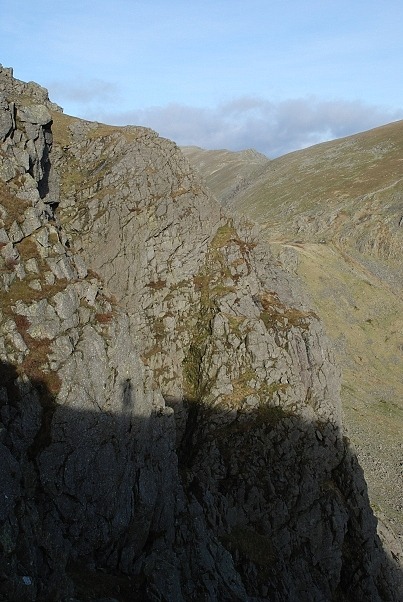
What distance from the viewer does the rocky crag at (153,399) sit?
23.0 metres

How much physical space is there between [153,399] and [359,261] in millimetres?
86175

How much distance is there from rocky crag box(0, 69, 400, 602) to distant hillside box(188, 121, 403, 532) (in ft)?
62.9

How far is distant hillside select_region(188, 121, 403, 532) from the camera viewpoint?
205 ft

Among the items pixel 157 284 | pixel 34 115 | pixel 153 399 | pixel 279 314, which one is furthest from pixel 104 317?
pixel 34 115

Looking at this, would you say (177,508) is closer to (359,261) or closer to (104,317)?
(104,317)

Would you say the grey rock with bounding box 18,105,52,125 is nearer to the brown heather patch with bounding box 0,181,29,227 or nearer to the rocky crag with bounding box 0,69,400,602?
the rocky crag with bounding box 0,69,400,602

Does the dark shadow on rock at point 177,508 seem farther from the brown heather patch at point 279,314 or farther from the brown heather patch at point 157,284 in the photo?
the brown heather patch at point 157,284

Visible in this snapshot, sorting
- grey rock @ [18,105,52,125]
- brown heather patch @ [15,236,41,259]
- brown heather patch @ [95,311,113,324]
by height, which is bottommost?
brown heather patch @ [95,311,113,324]

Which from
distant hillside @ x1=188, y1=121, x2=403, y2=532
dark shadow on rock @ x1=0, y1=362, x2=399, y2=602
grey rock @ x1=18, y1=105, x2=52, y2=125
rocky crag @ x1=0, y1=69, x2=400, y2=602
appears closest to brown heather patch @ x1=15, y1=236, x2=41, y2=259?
rocky crag @ x1=0, y1=69, x2=400, y2=602

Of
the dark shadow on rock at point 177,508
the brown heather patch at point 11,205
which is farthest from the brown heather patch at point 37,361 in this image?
the brown heather patch at point 11,205

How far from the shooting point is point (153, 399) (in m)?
29.5

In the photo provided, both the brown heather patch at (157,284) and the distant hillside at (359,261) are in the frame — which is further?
the distant hillside at (359,261)

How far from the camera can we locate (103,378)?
2623 centimetres

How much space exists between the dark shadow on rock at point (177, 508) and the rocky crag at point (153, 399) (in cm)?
10
